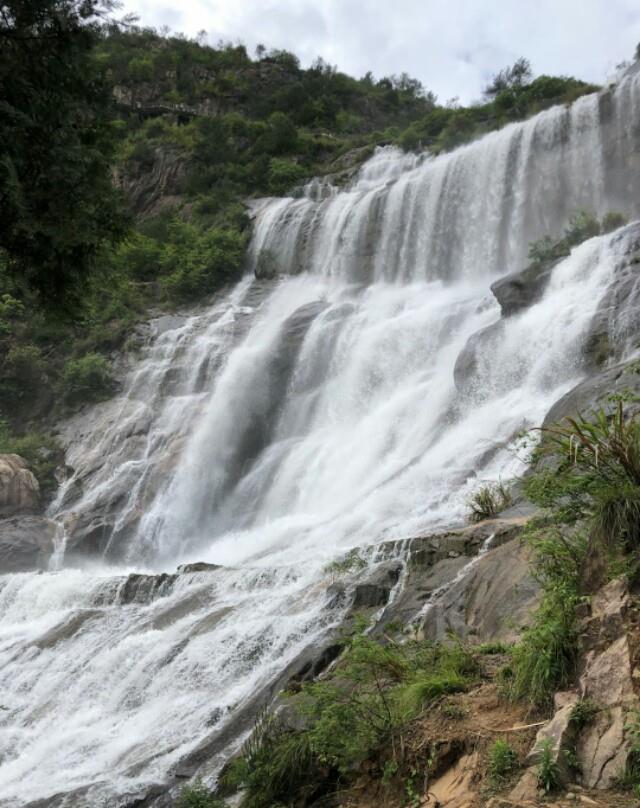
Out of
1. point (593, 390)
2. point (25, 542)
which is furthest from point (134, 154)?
point (593, 390)

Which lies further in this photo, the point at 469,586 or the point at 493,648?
the point at 469,586

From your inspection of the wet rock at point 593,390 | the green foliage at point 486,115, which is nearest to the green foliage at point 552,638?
the wet rock at point 593,390

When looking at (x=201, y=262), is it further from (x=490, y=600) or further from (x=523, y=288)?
(x=490, y=600)

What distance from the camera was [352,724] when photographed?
4836 mm

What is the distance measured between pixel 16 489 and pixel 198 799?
18.9 meters

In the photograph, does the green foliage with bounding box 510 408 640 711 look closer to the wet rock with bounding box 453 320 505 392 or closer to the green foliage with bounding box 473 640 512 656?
the green foliage with bounding box 473 640 512 656

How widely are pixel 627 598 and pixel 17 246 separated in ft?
18.9

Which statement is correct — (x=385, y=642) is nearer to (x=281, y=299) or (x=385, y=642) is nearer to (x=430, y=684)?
(x=430, y=684)

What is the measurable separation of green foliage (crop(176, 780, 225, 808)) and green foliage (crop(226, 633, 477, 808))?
0.23 m

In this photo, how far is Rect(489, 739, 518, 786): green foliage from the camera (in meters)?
3.79

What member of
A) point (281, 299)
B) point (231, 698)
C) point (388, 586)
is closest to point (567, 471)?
point (388, 586)

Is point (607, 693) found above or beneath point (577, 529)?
beneath

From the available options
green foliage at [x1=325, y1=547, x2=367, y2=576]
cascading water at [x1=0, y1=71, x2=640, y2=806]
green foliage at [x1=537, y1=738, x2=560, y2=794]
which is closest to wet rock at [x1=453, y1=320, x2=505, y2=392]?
cascading water at [x1=0, y1=71, x2=640, y2=806]

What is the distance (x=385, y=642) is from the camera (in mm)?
6973
